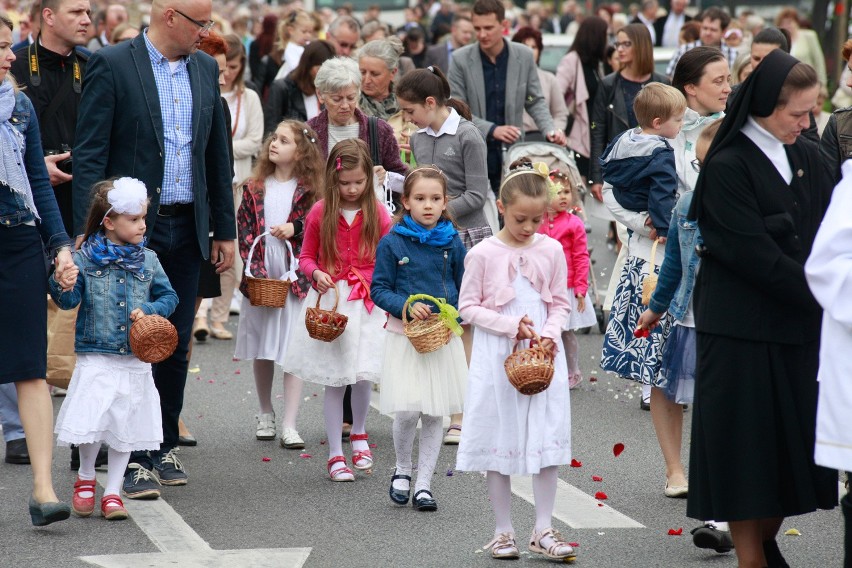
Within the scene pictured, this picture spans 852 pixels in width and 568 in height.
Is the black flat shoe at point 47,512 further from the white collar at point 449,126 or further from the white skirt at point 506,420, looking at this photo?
the white collar at point 449,126

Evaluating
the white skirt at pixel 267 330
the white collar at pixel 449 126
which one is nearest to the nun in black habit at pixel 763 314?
the white collar at pixel 449 126

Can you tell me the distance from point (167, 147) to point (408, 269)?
1.31 meters

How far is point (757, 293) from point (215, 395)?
5059 mm

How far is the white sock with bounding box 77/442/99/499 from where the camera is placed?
20.8ft

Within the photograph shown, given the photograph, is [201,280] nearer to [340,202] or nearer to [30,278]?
[340,202]

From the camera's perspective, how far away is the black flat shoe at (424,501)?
6449mm

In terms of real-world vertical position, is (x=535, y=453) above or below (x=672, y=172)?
below

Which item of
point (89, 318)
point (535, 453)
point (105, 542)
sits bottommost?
point (105, 542)

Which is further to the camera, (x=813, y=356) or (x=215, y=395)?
(x=215, y=395)

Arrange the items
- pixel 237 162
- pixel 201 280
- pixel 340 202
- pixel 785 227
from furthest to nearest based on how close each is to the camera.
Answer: pixel 237 162 → pixel 201 280 → pixel 340 202 → pixel 785 227

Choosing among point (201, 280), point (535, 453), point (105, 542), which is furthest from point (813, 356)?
point (201, 280)

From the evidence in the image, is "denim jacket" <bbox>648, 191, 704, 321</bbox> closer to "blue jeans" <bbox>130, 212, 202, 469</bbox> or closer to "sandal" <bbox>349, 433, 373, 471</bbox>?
"sandal" <bbox>349, 433, 373, 471</bbox>

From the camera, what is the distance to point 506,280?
18.9 ft

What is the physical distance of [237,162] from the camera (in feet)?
37.6
